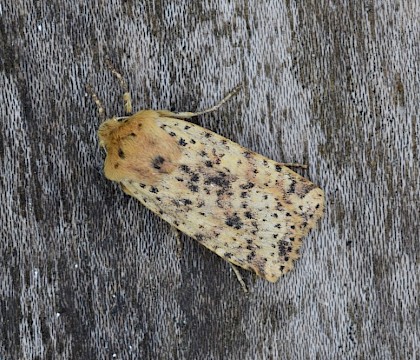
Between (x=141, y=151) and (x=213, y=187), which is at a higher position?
(x=141, y=151)

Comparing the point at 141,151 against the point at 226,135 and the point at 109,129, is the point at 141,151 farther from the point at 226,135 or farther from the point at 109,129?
the point at 226,135

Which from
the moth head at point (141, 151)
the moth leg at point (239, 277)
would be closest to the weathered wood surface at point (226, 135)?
the moth leg at point (239, 277)

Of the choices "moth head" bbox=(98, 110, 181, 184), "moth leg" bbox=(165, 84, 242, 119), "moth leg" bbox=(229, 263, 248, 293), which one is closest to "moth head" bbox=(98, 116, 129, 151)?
"moth head" bbox=(98, 110, 181, 184)

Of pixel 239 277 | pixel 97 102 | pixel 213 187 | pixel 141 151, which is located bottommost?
pixel 239 277

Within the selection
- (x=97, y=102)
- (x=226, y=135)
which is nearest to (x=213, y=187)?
(x=226, y=135)

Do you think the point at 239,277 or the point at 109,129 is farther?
the point at 239,277

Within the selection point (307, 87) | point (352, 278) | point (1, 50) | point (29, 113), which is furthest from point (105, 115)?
point (352, 278)
